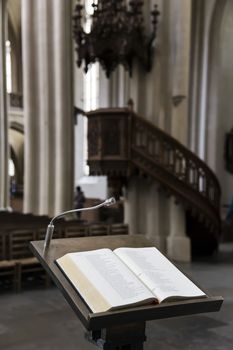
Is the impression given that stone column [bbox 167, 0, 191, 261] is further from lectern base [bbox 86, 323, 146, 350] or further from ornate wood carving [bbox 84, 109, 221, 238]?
lectern base [bbox 86, 323, 146, 350]

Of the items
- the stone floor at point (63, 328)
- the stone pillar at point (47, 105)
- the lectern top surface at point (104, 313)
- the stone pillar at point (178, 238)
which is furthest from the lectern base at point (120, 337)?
the stone pillar at point (47, 105)

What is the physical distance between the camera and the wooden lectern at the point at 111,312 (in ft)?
7.00

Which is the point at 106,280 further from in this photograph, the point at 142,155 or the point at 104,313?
the point at 142,155

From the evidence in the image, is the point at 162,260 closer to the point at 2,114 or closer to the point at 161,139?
the point at 161,139

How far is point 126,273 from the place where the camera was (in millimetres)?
2395

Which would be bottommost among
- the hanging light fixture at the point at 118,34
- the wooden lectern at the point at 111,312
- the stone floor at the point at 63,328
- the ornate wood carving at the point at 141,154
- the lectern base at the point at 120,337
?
the stone floor at the point at 63,328

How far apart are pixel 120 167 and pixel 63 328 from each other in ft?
13.0

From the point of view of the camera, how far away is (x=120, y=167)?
8234 millimetres

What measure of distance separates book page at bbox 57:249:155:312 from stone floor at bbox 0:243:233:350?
1.97 m

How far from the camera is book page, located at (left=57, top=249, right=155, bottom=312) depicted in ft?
7.18

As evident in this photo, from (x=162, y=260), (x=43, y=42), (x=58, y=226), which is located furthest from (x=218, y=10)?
(x=162, y=260)

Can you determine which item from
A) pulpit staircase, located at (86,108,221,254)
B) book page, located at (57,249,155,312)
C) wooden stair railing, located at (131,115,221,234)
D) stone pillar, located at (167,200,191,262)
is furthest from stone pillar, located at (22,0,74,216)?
book page, located at (57,249,155,312)

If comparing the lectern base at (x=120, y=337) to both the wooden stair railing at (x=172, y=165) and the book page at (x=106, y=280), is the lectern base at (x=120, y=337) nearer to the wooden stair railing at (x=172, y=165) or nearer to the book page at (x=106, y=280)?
the book page at (x=106, y=280)

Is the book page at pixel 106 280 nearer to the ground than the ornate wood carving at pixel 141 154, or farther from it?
nearer to the ground
